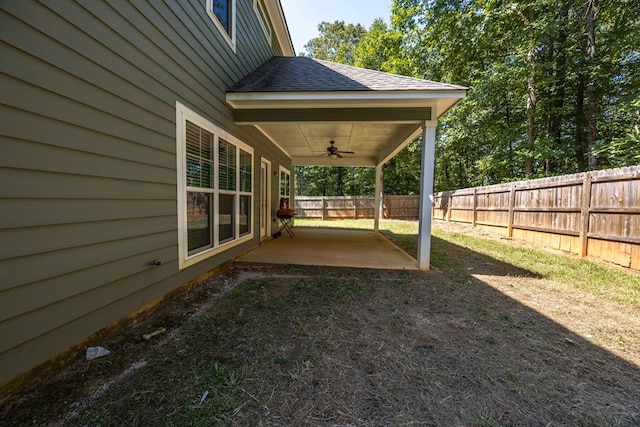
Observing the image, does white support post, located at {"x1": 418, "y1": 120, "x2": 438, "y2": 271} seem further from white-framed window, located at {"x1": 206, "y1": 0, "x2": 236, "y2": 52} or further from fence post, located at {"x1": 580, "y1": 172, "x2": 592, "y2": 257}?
white-framed window, located at {"x1": 206, "y1": 0, "x2": 236, "y2": 52}

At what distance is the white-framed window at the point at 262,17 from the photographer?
5.25m

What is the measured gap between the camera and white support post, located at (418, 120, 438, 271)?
409 cm

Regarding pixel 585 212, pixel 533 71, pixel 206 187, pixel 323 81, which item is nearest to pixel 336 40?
pixel 533 71

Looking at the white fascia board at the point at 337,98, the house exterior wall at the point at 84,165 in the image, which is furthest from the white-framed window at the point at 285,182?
the house exterior wall at the point at 84,165

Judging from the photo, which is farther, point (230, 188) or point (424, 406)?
point (230, 188)

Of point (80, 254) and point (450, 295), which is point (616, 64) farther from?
point (80, 254)

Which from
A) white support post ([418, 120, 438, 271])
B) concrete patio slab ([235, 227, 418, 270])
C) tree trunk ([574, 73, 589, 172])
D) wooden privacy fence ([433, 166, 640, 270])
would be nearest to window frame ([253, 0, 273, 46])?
white support post ([418, 120, 438, 271])

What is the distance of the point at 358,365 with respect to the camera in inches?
71.7

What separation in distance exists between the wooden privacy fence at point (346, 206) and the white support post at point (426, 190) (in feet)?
37.0

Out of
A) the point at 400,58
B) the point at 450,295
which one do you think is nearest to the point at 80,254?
the point at 450,295

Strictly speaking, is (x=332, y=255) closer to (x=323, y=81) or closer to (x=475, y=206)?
(x=323, y=81)

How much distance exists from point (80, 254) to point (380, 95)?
3.77 metres

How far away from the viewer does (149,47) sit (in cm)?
238

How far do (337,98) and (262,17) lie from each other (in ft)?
12.0
